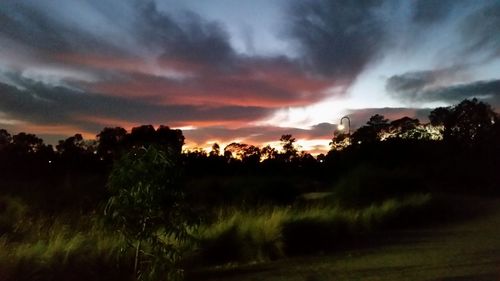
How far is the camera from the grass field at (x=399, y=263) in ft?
35.4

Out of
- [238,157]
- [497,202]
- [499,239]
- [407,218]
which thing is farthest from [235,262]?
[238,157]

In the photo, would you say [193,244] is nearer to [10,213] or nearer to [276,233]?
[276,233]

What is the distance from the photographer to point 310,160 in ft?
190

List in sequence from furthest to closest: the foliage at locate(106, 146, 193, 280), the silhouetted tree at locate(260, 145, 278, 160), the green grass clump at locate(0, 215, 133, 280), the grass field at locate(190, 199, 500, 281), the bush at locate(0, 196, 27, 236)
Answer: the silhouetted tree at locate(260, 145, 278, 160) < the bush at locate(0, 196, 27, 236) < the grass field at locate(190, 199, 500, 281) < the green grass clump at locate(0, 215, 133, 280) < the foliage at locate(106, 146, 193, 280)

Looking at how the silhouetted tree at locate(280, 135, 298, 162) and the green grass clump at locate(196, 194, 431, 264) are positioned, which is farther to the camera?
the silhouetted tree at locate(280, 135, 298, 162)

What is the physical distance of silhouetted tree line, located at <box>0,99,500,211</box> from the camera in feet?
97.0

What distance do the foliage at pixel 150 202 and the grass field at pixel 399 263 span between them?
363 cm

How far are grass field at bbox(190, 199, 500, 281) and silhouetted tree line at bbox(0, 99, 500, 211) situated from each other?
11917mm

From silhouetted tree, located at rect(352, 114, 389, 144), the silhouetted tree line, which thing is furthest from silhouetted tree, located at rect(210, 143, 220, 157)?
silhouetted tree, located at rect(352, 114, 389, 144)

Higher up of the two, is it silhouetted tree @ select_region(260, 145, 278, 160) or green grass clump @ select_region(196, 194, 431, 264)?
silhouetted tree @ select_region(260, 145, 278, 160)

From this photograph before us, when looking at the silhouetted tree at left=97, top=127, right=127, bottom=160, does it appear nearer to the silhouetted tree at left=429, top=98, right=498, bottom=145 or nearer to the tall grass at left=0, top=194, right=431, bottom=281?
the silhouetted tree at left=429, top=98, right=498, bottom=145

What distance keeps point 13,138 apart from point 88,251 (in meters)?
44.8

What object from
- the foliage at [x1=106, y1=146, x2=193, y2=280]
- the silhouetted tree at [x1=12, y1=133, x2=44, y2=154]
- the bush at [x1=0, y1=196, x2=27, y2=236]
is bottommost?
the bush at [x1=0, y1=196, x2=27, y2=236]

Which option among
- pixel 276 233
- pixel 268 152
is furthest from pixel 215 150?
pixel 276 233
